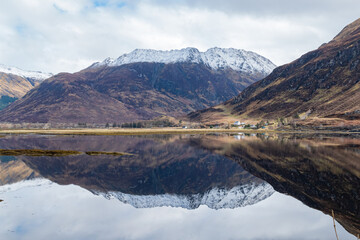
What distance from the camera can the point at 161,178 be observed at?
48.4 metres

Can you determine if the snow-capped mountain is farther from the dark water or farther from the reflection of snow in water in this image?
the reflection of snow in water

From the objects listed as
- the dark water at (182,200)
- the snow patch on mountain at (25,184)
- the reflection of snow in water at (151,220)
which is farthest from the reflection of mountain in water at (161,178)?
the reflection of snow in water at (151,220)

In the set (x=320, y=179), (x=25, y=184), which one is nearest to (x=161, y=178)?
(x=25, y=184)

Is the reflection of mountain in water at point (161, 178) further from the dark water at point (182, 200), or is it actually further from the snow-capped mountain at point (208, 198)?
the dark water at point (182, 200)

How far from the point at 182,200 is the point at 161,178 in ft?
47.5

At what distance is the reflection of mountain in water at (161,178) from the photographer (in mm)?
35531

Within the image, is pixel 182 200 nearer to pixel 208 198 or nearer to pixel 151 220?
pixel 208 198

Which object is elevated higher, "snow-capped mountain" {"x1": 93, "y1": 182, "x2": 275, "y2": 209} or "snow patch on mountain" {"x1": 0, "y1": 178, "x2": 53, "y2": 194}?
"snow patch on mountain" {"x1": 0, "y1": 178, "x2": 53, "y2": 194}

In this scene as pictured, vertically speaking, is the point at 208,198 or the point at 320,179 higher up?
the point at 208,198

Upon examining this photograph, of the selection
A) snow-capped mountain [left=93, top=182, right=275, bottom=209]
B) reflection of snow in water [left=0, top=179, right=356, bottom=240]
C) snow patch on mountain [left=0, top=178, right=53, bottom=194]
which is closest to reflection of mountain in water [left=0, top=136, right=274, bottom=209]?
snow-capped mountain [left=93, top=182, right=275, bottom=209]

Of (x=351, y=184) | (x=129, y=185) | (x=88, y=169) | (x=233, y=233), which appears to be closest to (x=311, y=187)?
(x=351, y=184)

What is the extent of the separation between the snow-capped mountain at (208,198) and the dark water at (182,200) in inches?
5.0

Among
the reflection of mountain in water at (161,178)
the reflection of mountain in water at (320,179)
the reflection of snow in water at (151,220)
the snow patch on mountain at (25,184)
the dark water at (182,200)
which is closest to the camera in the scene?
the reflection of snow in water at (151,220)

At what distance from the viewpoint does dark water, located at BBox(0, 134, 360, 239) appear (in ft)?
79.0
